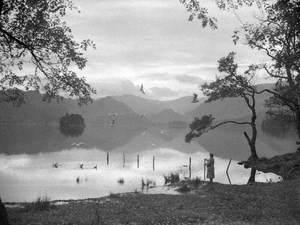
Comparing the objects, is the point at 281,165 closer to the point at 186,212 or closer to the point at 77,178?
the point at 77,178

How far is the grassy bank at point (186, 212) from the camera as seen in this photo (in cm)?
1644

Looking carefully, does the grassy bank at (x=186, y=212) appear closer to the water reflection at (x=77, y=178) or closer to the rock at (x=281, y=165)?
the water reflection at (x=77, y=178)

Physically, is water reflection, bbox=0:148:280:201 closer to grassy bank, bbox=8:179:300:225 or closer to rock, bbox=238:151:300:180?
rock, bbox=238:151:300:180

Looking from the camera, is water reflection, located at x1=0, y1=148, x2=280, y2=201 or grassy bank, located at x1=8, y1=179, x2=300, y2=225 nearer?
grassy bank, located at x1=8, y1=179, x2=300, y2=225

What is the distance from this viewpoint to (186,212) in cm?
1847

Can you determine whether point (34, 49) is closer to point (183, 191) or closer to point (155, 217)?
point (155, 217)

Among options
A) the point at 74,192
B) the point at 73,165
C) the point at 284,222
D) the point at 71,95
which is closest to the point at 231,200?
the point at 284,222

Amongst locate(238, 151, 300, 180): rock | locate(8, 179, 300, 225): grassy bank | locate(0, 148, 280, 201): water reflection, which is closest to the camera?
locate(8, 179, 300, 225): grassy bank

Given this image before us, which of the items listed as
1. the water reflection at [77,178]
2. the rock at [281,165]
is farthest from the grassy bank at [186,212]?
the rock at [281,165]

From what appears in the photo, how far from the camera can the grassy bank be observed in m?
16.4

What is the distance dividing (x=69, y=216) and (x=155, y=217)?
13.2ft

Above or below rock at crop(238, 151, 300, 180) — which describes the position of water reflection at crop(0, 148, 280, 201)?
below

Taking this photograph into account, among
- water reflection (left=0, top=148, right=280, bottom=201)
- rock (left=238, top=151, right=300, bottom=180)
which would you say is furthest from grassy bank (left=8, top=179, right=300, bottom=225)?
rock (left=238, top=151, right=300, bottom=180)

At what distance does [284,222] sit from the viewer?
16188mm
